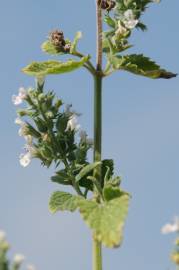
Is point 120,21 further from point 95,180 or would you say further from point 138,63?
point 95,180

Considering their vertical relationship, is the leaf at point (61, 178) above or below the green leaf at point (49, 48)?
below

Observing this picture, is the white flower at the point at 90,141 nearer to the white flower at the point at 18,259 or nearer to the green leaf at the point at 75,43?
the green leaf at the point at 75,43

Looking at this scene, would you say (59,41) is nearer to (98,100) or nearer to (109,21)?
(109,21)

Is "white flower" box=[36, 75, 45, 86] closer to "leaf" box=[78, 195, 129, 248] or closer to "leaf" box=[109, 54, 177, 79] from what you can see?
"leaf" box=[109, 54, 177, 79]

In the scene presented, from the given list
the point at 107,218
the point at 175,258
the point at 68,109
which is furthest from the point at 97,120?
the point at 175,258

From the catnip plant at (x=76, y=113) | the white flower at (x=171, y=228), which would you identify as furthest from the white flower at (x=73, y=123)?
the white flower at (x=171, y=228)

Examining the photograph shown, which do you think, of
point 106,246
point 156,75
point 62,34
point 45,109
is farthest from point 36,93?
point 106,246
